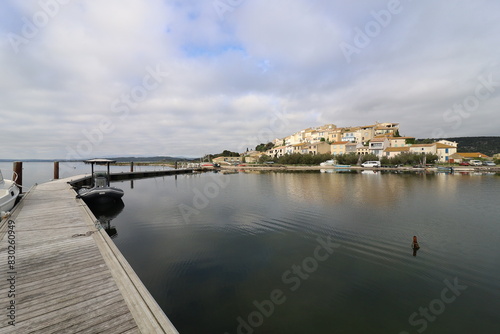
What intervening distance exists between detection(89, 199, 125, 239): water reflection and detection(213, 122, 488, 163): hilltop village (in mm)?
84264

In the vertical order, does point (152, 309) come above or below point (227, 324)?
above

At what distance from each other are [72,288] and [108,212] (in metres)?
13.1

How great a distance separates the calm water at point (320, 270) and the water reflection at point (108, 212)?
35cm

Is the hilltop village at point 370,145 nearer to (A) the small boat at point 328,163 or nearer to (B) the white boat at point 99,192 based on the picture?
(A) the small boat at point 328,163

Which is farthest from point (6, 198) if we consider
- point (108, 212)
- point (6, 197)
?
point (108, 212)

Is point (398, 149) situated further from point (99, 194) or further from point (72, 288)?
point (72, 288)

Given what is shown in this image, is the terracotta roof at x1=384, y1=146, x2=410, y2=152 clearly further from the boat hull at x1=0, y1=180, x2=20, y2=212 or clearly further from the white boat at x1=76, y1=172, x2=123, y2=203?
the boat hull at x1=0, y1=180, x2=20, y2=212

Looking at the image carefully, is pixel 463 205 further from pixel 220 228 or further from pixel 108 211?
pixel 108 211

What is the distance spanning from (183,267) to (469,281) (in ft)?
30.2

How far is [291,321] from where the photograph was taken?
5309mm

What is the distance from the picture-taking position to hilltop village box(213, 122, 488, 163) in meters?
82.0

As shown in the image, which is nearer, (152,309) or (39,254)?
(152,309)

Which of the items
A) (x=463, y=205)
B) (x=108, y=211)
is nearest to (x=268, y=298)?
(x=108, y=211)

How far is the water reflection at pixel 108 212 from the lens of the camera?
12.6 meters
